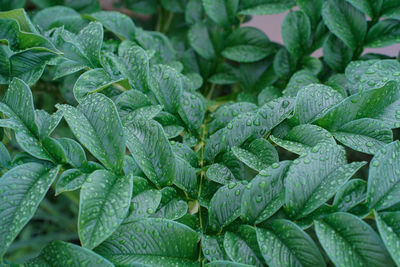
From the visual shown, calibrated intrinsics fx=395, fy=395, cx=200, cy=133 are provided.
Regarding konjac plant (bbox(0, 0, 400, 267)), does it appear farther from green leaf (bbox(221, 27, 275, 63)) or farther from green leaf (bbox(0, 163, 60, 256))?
green leaf (bbox(221, 27, 275, 63))

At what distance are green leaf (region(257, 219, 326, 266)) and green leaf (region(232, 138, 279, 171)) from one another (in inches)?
3.5

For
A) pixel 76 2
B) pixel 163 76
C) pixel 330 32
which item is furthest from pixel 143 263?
pixel 76 2

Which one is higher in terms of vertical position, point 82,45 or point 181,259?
point 82,45

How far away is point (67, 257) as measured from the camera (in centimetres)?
40

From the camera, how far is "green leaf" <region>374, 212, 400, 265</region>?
1.19 feet

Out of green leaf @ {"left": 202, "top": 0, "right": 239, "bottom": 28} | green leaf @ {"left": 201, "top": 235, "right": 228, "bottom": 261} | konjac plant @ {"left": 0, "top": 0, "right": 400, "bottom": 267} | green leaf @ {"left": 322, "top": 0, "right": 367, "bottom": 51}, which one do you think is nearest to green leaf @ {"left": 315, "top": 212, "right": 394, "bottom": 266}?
konjac plant @ {"left": 0, "top": 0, "right": 400, "bottom": 267}

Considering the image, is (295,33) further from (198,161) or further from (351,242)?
(351,242)

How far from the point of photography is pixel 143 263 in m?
0.40

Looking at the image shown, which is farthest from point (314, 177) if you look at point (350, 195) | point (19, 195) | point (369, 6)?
point (369, 6)

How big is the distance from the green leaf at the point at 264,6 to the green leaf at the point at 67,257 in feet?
1.84

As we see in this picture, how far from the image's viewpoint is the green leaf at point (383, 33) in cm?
70

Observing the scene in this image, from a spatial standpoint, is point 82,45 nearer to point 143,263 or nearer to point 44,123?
point 44,123

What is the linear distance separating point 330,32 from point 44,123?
0.54 meters

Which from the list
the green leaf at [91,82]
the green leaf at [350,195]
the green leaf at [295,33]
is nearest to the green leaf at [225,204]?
the green leaf at [350,195]
